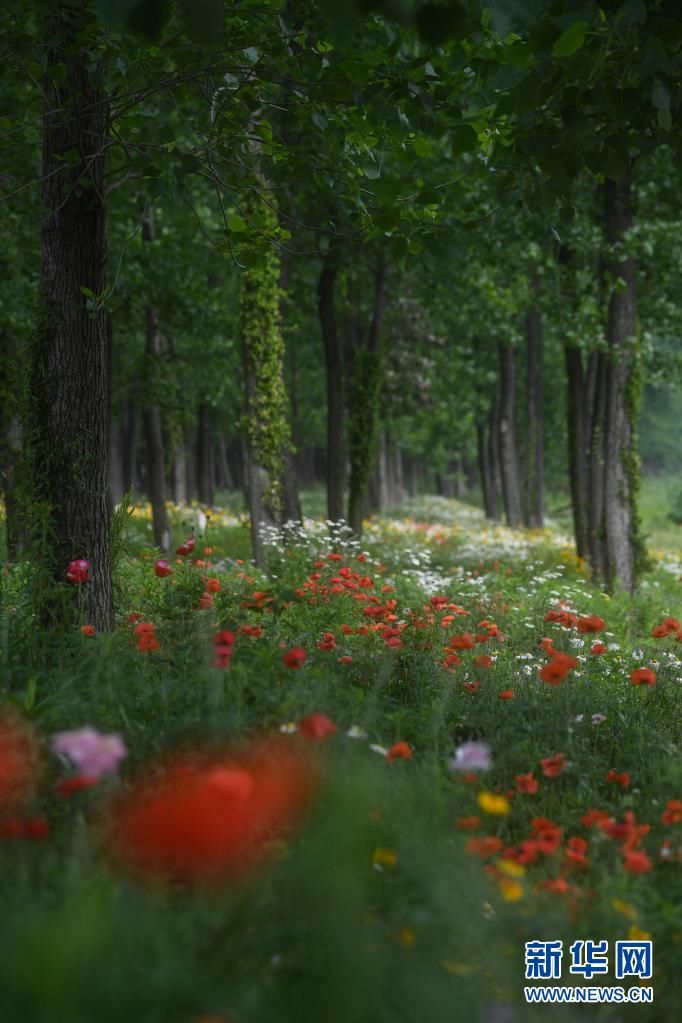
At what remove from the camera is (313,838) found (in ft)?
10.2

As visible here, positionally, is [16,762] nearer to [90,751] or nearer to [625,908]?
[90,751]

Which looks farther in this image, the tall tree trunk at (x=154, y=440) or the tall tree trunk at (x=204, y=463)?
the tall tree trunk at (x=204, y=463)

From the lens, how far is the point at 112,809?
3379mm

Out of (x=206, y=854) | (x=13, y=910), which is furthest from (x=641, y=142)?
(x=13, y=910)

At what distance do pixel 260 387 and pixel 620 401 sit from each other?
5.18 meters

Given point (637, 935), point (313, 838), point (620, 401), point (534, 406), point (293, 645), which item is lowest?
point (637, 935)

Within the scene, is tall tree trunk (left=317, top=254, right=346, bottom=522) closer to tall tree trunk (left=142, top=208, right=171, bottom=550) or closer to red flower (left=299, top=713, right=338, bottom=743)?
tall tree trunk (left=142, top=208, right=171, bottom=550)

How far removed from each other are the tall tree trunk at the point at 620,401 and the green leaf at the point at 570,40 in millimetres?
8867

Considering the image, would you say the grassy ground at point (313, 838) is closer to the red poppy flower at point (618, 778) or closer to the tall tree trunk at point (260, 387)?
the red poppy flower at point (618, 778)

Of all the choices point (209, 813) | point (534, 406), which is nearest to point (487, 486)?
point (534, 406)

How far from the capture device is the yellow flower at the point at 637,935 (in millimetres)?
3117

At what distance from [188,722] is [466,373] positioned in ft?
81.3

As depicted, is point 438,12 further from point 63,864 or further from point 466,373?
point 466,373

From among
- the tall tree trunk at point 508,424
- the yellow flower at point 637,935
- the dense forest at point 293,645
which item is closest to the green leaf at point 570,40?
the dense forest at point 293,645
